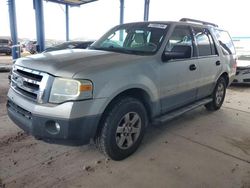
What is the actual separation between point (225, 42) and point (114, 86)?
12.0 ft

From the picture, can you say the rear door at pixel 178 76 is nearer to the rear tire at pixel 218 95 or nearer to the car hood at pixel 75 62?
the car hood at pixel 75 62

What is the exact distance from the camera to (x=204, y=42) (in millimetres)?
4543

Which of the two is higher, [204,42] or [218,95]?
[204,42]

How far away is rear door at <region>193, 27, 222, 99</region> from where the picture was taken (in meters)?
4.33

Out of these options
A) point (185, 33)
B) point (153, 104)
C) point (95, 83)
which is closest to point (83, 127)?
point (95, 83)

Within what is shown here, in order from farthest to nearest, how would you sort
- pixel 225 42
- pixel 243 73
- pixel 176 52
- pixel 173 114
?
pixel 243 73, pixel 225 42, pixel 173 114, pixel 176 52

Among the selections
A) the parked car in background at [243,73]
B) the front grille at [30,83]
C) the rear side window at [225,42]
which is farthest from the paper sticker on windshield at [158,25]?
the parked car in background at [243,73]

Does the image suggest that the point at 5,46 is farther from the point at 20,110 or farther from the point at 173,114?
the point at 173,114

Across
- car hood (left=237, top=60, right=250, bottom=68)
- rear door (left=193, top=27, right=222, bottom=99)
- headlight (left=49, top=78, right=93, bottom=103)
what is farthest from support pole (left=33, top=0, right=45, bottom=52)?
headlight (left=49, top=78, right=93, bottom=103)

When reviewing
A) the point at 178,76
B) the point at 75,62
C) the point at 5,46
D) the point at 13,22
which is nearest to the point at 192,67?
the point at 178,76

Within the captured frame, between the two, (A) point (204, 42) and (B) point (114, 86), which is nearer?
(B) point (114, 86)

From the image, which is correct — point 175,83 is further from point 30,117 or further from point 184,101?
point 30,117

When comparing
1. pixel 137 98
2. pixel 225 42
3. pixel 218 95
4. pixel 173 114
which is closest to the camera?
pixel 137 98

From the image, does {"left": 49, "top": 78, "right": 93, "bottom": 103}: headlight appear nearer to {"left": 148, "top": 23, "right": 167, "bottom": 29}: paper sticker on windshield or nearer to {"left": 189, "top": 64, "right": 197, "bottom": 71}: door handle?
{"left": 148, "top": 23, "right": 167, "bottom": 29}: paper sticker on windshield
